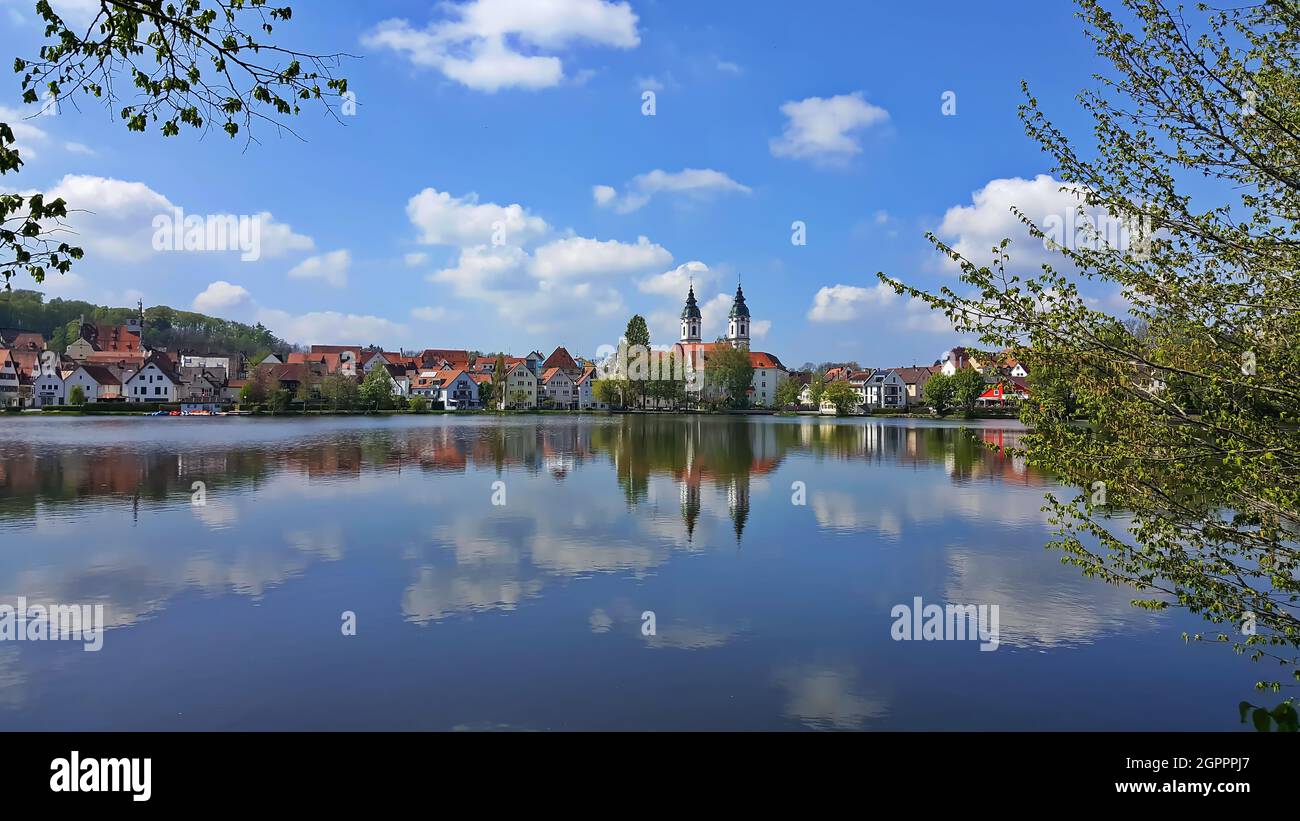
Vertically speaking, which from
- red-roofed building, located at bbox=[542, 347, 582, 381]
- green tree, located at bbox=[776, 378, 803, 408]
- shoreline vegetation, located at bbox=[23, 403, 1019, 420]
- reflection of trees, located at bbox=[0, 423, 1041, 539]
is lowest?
reflection of trees, located at bbox=[0, 423, 1041, 539]

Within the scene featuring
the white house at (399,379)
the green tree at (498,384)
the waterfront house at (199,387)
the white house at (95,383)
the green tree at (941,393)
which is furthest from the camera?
the white house at (399,379)

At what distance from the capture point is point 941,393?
11575cm

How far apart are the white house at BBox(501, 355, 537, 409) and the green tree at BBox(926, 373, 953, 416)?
68.5 m

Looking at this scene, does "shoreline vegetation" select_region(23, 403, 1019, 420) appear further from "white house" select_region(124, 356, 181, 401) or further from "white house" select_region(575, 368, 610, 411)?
"white house" select_region(124, 356, 181, 401)

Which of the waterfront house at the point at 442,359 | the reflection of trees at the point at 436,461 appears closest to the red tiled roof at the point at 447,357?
the waterfront house at the point at 442,359

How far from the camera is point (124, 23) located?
7.10m

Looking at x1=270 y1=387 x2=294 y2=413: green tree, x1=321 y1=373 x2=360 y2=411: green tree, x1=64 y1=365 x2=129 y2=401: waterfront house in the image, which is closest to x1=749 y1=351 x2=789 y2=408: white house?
x1=321 y1=373 x2=360 y2=411: green tree

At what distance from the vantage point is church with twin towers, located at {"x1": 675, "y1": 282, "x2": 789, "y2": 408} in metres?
165

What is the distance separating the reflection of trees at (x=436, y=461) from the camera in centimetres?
2667

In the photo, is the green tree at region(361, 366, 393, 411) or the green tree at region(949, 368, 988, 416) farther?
the green tree at region(361, 366, 393, 411)

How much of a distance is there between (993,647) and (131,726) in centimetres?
1118

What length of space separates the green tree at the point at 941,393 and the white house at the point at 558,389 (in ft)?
218

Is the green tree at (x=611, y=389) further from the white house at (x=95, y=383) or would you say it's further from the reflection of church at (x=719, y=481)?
the reflection of church at (x=719, y=481)
